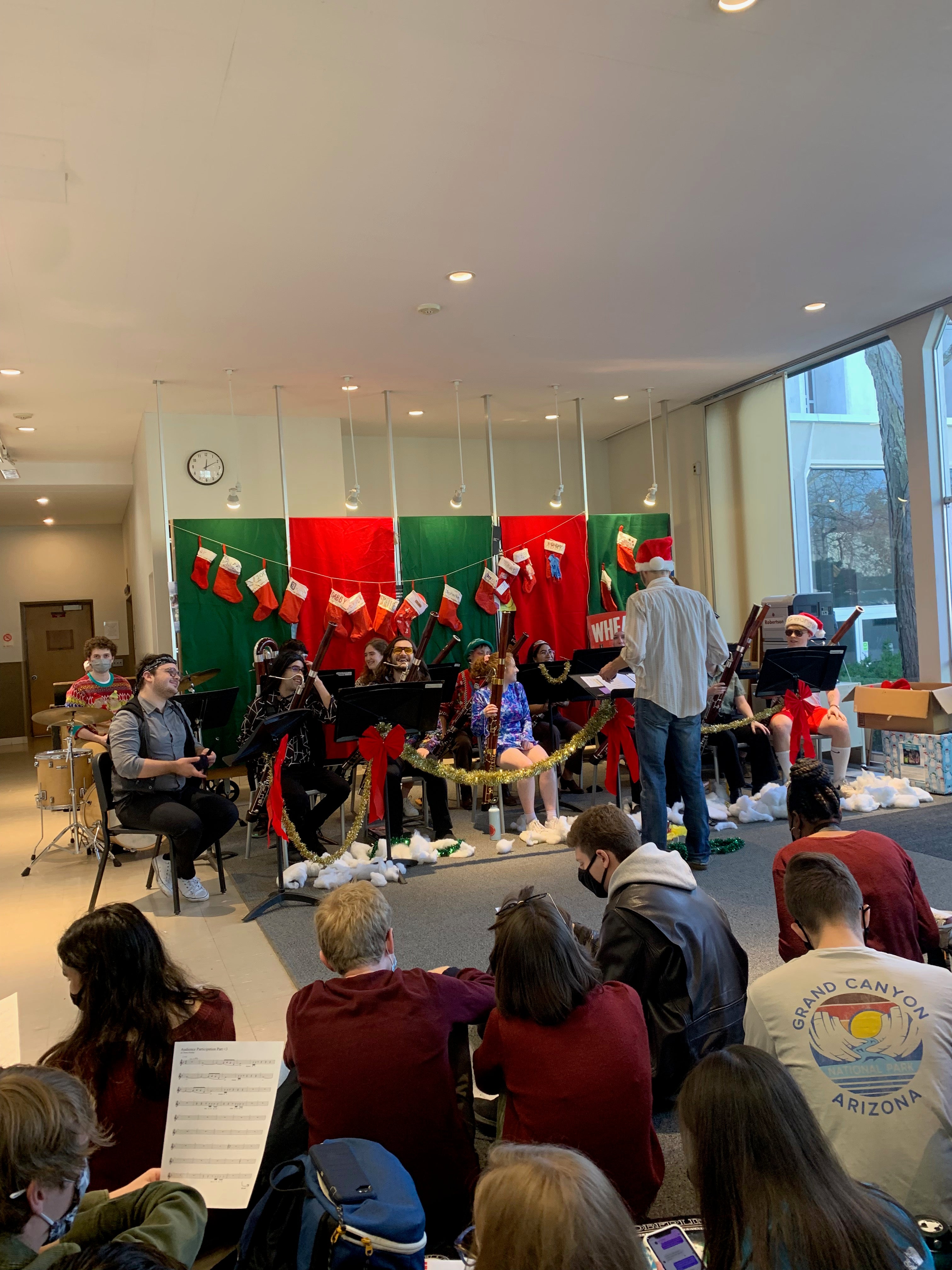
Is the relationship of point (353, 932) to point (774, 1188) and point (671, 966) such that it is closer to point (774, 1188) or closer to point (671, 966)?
point (671, 966)

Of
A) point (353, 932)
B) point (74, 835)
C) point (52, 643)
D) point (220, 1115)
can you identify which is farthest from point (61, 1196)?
point (52, 643)

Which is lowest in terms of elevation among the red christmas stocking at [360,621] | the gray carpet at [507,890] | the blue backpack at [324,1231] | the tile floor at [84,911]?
the tile floor at [84,911]

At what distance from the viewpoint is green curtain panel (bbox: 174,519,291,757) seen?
6.92 metres

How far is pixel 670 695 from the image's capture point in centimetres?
466

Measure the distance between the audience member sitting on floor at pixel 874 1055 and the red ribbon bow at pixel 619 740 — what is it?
376 centimetres

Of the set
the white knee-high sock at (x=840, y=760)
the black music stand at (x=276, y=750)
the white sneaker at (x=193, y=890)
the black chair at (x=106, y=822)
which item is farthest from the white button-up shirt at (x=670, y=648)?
the white sneaker at (x=193, y=890)

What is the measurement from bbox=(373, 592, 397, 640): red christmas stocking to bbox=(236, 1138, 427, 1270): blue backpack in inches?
243

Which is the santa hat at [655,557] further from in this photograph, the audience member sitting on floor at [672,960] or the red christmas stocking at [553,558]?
the red christmas stocking at [553,558]

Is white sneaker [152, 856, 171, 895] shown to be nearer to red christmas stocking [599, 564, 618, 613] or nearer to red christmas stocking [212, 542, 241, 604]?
red christmas stocking [212, 542, 241, 604]

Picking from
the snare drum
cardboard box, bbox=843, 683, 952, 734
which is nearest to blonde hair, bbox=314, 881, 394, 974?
the snare drum

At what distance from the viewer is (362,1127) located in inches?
68.3

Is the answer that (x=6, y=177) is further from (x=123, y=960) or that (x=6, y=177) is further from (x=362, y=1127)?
(x=362, y=1127)

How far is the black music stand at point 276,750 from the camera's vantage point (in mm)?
4391

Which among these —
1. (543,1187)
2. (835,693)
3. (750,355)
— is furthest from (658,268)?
(543,1187)
